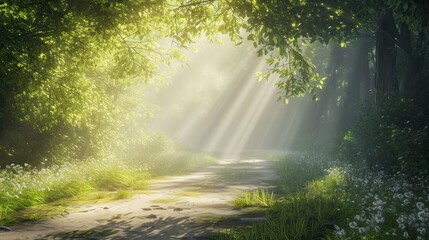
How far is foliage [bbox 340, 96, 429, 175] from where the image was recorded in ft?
32.9

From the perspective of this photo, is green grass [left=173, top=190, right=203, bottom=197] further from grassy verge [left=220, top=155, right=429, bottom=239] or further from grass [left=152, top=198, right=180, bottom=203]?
grassy verge [left=220, top=155, right=429, bottom=239]

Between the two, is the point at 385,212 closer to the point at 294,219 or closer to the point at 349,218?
the point at 349,218

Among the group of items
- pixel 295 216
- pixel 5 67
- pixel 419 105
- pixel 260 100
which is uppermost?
pixel 260 100

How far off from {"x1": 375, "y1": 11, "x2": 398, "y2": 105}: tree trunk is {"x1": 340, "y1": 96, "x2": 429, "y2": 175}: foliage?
1.21m

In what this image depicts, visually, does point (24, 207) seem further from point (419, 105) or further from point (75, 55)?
point (419, 105)

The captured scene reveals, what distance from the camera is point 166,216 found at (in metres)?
8.70

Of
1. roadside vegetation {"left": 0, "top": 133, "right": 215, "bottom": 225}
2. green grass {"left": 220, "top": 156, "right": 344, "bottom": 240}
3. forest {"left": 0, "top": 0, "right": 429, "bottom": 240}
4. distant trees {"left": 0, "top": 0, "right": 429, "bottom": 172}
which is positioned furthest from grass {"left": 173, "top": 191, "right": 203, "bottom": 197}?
distant trees {"left": 0, "top": 0, "right": 429, "bottom": 172}

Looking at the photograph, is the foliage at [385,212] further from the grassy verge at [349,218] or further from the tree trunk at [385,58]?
the tree trunk at [385,58]

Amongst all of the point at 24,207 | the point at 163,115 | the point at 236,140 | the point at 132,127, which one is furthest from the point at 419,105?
the point at 236,140

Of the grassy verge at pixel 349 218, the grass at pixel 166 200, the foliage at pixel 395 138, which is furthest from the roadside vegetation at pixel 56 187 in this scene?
→ the foliage at pixel 395 138

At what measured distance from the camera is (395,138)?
37.6 feet

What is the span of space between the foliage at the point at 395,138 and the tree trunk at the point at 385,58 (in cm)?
121

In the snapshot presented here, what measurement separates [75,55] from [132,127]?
15.2m

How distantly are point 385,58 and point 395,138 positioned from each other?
661cm
